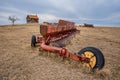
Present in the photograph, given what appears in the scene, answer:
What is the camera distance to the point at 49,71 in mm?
4719

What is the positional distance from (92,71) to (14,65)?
237 centimetres

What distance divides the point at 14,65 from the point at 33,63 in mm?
626

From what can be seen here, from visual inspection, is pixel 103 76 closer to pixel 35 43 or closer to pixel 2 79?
pixel 2 79

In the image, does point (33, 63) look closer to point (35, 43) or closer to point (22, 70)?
point (22, 70)

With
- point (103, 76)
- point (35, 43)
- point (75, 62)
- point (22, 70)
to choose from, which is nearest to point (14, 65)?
point (22, 70)

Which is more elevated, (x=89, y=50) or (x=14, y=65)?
(x=89, y=50)

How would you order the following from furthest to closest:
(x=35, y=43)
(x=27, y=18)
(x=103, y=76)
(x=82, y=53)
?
1. (x=27, y=18)
2. (x=35, y=43)
3. (x=82, y=53)
4. (x=103, y=76)

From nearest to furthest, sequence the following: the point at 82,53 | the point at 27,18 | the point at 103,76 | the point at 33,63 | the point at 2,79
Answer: the point at 2,79
the point at 103,76
the point at 82,53
the point at 33,63
the point at 27,18

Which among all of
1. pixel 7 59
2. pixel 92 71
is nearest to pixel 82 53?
pixel 92 71

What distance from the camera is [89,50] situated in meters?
4.89

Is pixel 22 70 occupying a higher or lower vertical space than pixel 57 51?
lower

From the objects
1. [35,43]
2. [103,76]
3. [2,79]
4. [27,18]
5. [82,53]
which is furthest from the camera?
[27,18]

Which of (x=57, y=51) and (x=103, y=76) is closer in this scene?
(x=103, y=76)

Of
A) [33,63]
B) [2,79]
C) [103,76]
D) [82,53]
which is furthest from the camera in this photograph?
[33,63]
